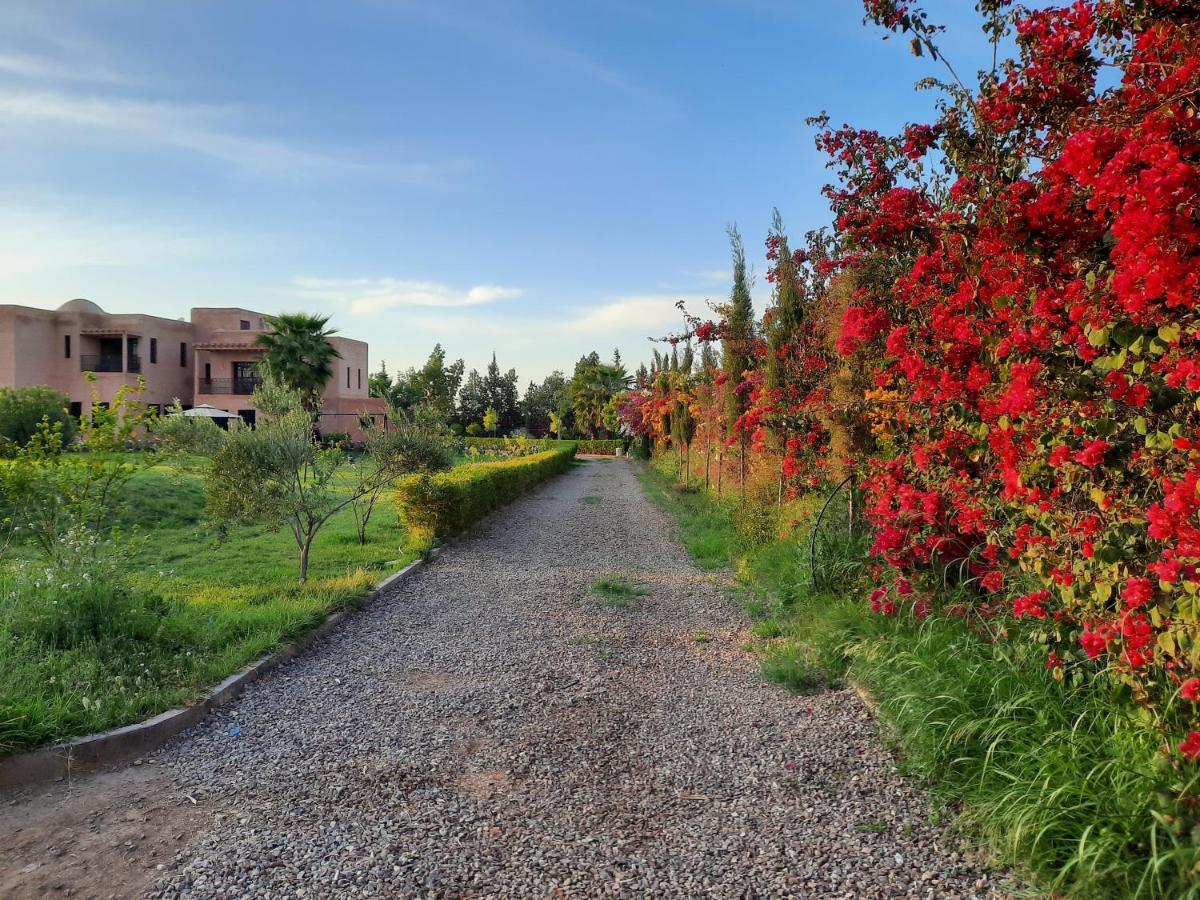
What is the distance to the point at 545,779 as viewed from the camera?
3.42m

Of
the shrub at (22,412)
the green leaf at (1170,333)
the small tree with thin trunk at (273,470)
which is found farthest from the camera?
the shrub at (22,412)

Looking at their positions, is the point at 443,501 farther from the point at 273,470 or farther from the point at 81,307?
the point at 81,307

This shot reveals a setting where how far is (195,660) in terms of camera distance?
15.3 feet

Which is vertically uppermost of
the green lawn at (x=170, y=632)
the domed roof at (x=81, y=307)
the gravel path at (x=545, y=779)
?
the domed roof at (x=81, y=307)

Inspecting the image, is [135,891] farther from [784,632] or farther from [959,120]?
[959,120]

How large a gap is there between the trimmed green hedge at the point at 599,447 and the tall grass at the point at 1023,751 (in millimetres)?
40384

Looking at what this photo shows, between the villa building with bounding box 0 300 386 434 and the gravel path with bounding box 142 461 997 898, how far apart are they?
1069 inches

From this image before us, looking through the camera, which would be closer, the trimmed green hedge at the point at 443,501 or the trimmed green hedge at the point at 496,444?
the trimmed green hedge at the point at 443,501

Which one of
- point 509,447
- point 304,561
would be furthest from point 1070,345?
point 509,447

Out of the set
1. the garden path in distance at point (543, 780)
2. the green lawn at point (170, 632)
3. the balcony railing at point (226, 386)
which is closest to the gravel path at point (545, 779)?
the garden path in distance at point (543, 780)

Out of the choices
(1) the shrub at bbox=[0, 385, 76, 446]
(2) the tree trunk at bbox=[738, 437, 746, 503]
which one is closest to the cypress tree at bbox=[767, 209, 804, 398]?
(2) the tree trunk at bbox=[738, 437, 746, 503]

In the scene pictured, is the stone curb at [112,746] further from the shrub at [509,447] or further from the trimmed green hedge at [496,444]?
the trimmed green hedge at [496,444]

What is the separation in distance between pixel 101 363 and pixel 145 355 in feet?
6.03

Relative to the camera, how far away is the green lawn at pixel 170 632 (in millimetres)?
3723
